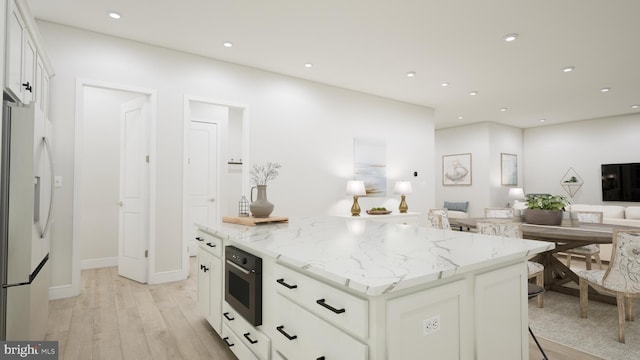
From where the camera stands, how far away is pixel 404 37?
3.74m

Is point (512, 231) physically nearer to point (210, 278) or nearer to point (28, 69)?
point (210, 278)

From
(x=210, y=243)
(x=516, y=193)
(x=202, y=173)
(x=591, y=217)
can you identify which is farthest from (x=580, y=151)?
(x=210, y=243)

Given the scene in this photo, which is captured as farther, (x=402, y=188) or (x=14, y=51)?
(x=402, y=188)

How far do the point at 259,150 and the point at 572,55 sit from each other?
162 inches

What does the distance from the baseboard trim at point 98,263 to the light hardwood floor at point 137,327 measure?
99 centimetres

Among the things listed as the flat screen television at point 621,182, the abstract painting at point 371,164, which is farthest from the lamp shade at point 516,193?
the abstract painting at point 371,164

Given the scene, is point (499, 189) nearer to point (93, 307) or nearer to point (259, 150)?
point (259, 150)

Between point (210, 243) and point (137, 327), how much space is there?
1.01 meters

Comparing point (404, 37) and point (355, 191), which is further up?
point (404, 37)

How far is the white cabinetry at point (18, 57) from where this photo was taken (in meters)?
1.93

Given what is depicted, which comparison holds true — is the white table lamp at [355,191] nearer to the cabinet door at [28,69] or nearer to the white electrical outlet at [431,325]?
the cabinet door at [28,69]

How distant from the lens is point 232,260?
202cm

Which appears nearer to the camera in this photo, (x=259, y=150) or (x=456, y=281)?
(x=456, y=281)

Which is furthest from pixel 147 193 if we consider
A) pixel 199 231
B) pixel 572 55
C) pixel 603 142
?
pixel 603 142
